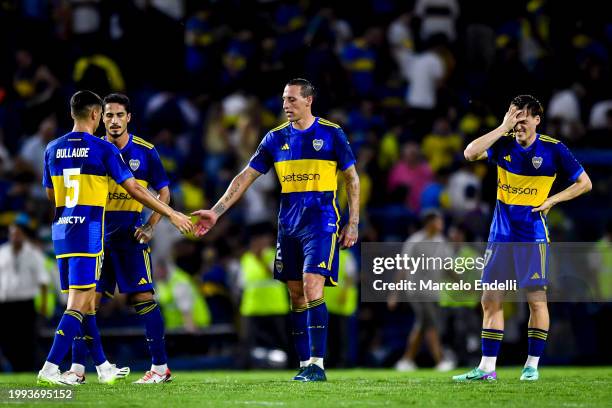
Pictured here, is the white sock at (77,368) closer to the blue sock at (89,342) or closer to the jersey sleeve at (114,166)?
the blue sock at (89,342)

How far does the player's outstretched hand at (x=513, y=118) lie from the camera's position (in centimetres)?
1162

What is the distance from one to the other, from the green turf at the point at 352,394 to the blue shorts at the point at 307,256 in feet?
3.44

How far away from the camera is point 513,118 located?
1166 cm

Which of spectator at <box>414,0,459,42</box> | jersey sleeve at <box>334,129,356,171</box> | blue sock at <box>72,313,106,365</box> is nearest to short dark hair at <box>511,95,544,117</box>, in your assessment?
jersey sleeve at <box>334,129,356,171</box>

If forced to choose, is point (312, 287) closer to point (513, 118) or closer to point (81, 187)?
point (81, 187)

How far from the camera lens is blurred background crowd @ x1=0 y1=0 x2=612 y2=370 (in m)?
18.2

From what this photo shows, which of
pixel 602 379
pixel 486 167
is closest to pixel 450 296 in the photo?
pixel 486 167

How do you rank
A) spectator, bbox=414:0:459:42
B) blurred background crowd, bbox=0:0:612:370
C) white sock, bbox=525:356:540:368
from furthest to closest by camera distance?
spectator, bbox=414:0:459:42 → blurred background crowd, bbox=0:0:612:370 → white sock, bbox=525:356:540:368

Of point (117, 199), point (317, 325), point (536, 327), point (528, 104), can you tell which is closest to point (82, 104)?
point (117, 199)

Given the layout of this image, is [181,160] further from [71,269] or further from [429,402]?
[429,402]

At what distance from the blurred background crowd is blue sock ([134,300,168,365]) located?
585 centimetres

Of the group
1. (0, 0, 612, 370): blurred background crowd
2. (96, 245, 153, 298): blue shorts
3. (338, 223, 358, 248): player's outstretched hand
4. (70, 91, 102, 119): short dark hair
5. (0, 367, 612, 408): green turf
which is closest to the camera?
(0, 367, 612, 408): green turf

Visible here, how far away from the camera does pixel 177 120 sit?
21.0 meters

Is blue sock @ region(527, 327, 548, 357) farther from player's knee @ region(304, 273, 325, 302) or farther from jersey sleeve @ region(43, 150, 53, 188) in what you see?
jersey sleeve @ region(43, 150, 53, 188)
